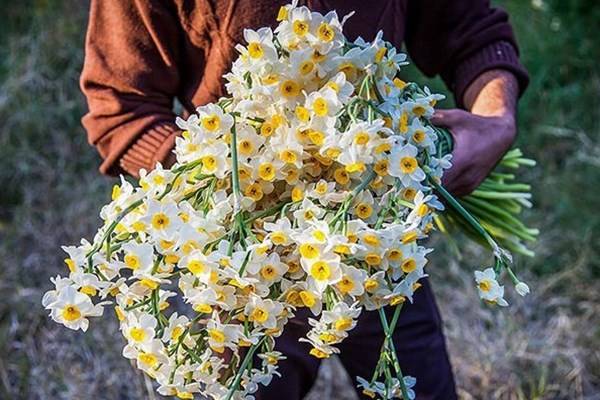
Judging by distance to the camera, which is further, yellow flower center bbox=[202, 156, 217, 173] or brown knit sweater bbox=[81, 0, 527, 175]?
brown knit sweater bbox=[81, 0, 527, 175]

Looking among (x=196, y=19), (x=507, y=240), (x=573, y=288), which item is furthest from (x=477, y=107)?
(x=573, y=288)

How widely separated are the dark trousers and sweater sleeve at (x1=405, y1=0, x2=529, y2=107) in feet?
1.07

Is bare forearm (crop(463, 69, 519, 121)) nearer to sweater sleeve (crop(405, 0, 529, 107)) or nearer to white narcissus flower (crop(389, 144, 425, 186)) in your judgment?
sweater sleeve (crop(405, 0, 529, 107))

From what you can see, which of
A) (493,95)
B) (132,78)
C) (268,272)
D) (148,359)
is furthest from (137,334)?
(493,95)

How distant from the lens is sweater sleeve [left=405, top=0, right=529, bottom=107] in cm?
141

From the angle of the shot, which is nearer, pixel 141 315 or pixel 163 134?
pixel 141 315

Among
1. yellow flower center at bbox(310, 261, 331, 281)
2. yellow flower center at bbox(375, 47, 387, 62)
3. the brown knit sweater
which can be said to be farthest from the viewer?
the brown knit sweater

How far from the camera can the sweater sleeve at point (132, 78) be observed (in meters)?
1.21

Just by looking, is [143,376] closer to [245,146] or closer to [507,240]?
[507,240]

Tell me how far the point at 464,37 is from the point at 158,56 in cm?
46

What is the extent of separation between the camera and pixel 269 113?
906 mm

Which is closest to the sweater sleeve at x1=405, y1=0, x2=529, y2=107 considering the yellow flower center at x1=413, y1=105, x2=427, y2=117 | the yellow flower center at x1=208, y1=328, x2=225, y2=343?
the yellow flower center at x1=413, y1=105, x2=427, y2=117

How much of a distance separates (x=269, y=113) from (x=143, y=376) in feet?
4.39

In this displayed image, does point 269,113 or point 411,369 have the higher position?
point 269,113
